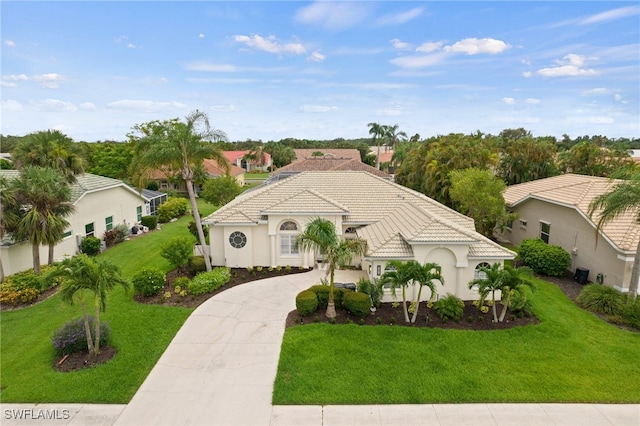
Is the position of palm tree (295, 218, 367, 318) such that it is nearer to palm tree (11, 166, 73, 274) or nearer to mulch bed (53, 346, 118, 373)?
mulch bed (53, 346, 118, 373)

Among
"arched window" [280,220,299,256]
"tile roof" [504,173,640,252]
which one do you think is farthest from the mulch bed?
"tile roof" [504,173,640,252]

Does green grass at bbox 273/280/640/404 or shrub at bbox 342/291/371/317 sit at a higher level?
shrub at bbox 342/291/371/317

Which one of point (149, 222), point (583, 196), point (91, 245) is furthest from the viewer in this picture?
point (149, 222)

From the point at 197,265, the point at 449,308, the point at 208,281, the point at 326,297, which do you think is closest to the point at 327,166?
the point at 197,265

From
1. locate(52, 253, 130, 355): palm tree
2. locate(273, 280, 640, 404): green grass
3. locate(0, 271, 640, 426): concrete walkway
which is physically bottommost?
locate(0, 271, 640, 426): concrete walkway

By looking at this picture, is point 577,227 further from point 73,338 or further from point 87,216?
point 87,216
